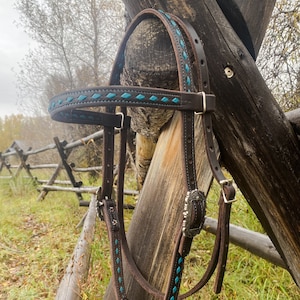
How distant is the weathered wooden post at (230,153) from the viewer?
2.31 feet

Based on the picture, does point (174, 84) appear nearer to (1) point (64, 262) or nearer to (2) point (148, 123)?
(2) point (148, 123)

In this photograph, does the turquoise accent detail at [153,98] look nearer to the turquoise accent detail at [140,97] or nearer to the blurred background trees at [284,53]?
the turquoise accent detail at [140,97]

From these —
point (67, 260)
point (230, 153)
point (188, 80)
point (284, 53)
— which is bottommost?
point (67, 260)

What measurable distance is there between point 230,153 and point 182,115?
0.78 ft

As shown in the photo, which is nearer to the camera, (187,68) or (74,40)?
(187,68)

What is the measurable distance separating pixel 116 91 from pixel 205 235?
259cm

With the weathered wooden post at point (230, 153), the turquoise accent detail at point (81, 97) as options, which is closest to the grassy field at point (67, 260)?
the weathered wooden post at point (230, 153)

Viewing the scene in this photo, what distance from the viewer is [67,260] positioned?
327cm

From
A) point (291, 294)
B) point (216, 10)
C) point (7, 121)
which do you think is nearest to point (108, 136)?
point (216, 10)

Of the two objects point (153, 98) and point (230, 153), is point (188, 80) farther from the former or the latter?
point (230, 153)

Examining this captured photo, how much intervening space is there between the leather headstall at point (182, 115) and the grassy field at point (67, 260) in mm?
872


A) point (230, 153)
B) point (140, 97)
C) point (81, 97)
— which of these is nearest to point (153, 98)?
point (140, 97)

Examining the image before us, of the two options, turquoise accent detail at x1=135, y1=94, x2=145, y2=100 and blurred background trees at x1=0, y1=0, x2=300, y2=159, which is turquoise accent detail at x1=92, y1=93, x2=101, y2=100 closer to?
turquoise accent detail at x1=135, y1=94, x2=145, y2=100

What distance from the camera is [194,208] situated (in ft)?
1.92
